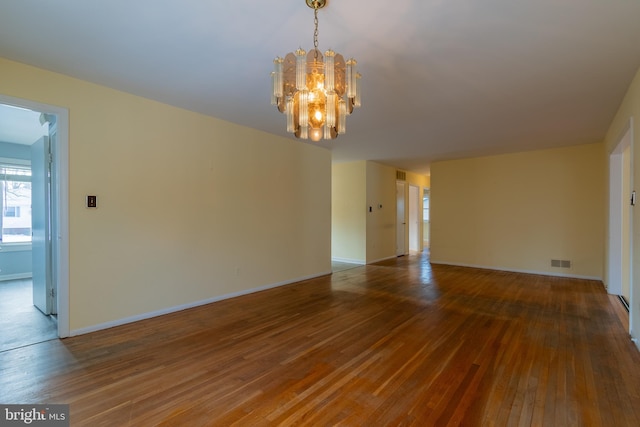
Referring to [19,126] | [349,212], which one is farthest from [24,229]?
[349,212]

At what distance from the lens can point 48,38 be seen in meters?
2.34

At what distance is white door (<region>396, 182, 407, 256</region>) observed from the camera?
8.77m

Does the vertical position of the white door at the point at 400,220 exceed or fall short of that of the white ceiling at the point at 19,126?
it falls short

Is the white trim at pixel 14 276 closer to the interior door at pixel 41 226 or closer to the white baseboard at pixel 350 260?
the interior door at pixel 41 226

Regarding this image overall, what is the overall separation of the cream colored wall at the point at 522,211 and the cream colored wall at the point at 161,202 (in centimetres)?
426

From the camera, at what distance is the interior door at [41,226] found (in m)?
3.56

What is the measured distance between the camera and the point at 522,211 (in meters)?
6.45

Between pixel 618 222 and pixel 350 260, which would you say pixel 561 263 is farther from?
pixel 350 260

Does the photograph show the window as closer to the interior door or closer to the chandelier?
the interior door

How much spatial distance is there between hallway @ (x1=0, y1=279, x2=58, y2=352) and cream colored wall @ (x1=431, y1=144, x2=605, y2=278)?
7.42 meters

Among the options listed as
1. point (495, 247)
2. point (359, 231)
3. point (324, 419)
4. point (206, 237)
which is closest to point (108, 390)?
point (324, 419)

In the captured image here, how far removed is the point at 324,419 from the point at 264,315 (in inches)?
79.7

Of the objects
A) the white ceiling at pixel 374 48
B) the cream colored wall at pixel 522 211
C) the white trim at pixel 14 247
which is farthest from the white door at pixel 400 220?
the white trim at pixel 14 247

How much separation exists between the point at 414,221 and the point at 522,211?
3.76 metres
